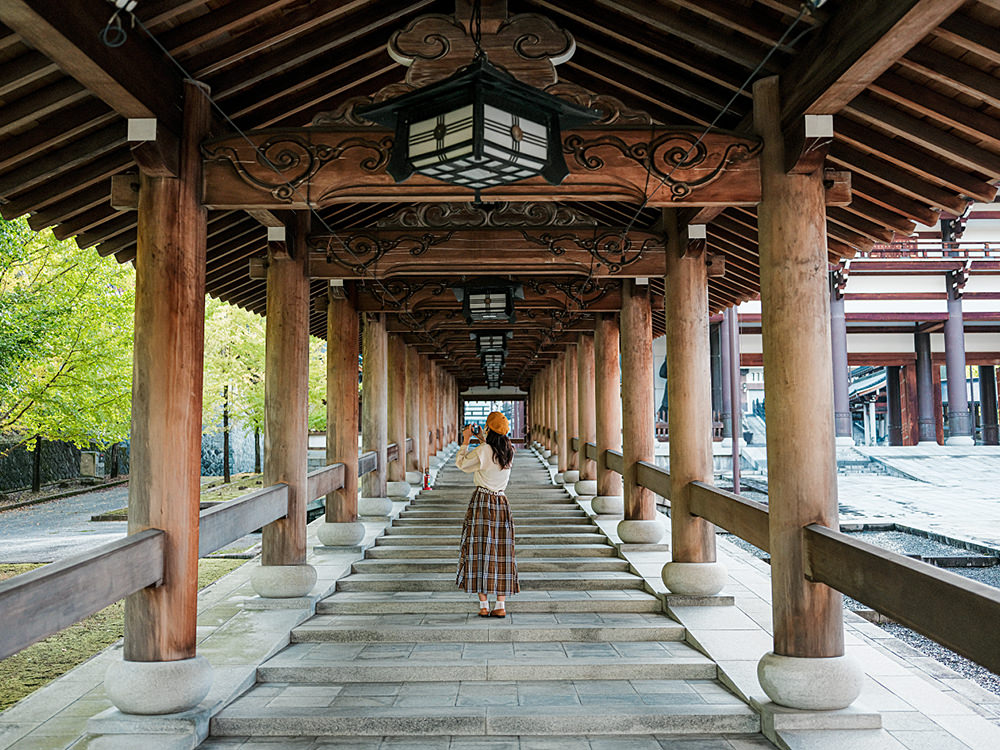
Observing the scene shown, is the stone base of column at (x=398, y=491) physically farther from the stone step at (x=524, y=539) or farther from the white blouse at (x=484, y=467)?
the white blouse at (x=484, y=467)

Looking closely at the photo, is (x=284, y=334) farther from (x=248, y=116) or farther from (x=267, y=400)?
(x=248, y=116)

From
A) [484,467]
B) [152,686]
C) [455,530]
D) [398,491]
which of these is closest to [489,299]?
[484,467]

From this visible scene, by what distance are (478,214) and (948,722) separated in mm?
4709

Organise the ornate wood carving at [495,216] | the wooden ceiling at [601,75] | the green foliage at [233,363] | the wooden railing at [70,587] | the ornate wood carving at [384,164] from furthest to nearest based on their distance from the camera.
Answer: the green foliage at [233,363]
the ornate wood carving at [495,216]
the ornate wood carving at [384,164]
the wooden ceiling at [601,75]
the wooden railing at [70,587]

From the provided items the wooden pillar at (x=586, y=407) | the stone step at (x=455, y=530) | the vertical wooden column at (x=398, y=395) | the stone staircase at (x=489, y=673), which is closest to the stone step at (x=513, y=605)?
the stone staircase at (x=489, y=673)

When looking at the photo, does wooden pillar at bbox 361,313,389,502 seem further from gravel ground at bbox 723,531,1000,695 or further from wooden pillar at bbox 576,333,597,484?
gravel ground at bbox 723,531,1000,695

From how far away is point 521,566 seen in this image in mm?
8008

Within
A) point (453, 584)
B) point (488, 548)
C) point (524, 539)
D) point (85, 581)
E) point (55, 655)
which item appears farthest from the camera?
point (524, 539)

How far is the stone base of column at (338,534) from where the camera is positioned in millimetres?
8602

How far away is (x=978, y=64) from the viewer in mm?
3689

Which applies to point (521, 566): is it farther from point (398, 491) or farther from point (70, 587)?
point (70, 587)

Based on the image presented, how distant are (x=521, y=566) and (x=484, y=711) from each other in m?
3.46

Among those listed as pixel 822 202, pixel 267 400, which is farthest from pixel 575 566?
pixel 822 202

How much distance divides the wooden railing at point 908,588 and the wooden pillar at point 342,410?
509 cm
